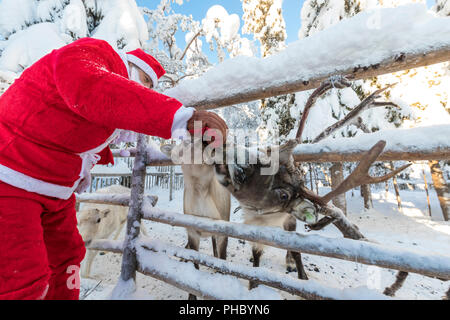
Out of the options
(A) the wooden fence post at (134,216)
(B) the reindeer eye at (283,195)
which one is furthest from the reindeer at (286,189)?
(A) the wooden fence post at (134,216)

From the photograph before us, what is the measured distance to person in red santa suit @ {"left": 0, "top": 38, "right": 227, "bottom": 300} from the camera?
2.63 ft

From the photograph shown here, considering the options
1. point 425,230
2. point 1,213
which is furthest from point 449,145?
point 425,230

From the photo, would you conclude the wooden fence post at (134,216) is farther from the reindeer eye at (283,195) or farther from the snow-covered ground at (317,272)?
the reindeer eye at (283,195)

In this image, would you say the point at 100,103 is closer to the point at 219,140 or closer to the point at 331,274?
the point at 219,140

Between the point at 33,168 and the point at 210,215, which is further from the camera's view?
the point at 210,215

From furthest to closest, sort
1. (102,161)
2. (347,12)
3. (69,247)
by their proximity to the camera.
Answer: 1. (347,12)
2. (102,161)
3. (69,247)

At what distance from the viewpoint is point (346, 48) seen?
1.11 meters

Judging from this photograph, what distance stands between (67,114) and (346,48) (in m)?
1.49

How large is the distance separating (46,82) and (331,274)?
3.68 meters

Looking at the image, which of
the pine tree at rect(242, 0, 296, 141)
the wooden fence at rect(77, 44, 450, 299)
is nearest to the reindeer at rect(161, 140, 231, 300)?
the wooden fence at rect(77, 44, 450, 299)

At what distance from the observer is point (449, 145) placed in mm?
1024

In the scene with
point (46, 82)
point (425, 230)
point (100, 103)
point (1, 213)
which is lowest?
point (425, 230)

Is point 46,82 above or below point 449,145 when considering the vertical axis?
above

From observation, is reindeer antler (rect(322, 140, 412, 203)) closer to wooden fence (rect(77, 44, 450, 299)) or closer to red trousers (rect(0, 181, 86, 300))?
wooden fence (rect(77, 44, 450, 299))
